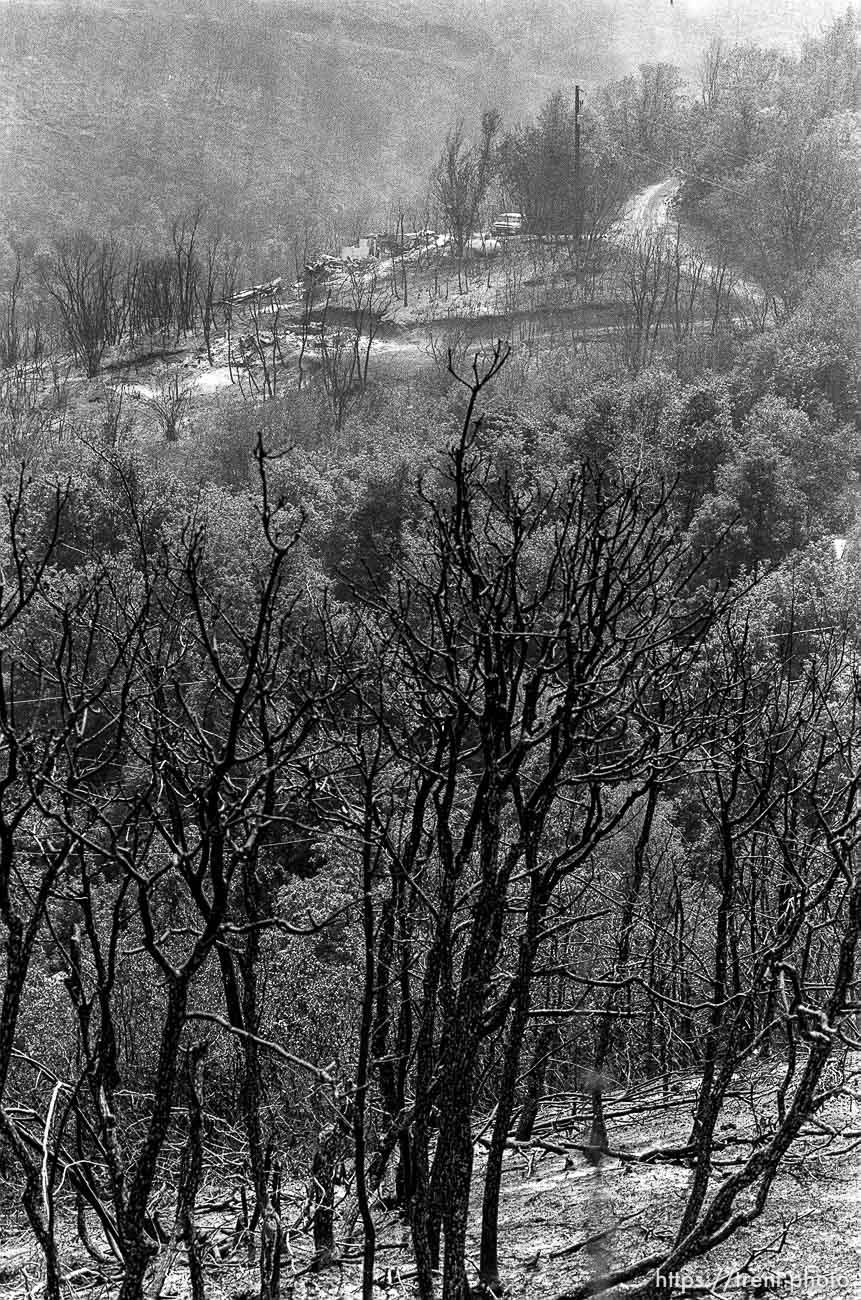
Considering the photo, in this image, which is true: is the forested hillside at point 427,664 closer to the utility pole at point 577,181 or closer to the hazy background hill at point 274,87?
the utility pole at point 577,181

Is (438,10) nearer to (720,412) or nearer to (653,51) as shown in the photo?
(653,51)

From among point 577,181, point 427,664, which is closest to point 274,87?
point 577,181

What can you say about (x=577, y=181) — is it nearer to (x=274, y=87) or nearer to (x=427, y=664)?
(x=274, y=87)

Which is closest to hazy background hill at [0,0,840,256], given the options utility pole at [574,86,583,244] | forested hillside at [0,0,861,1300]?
forested hillside at [0,0,861,1300]

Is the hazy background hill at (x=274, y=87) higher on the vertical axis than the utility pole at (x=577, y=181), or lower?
higher

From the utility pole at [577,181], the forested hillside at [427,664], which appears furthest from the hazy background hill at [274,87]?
the utility pole at [577,181]
